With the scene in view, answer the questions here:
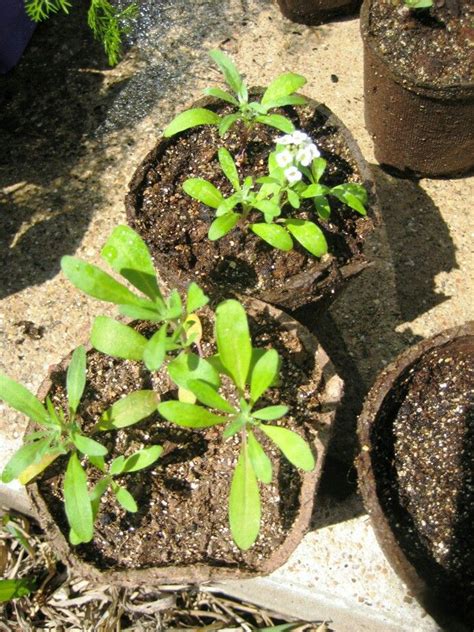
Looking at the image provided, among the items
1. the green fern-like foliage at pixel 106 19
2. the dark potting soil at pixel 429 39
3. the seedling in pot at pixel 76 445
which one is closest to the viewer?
the seedling in pot at pixel 76 445

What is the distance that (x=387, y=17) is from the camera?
195 cm

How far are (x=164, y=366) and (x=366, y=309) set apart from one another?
0.68 m

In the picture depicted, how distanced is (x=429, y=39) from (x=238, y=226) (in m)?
0.74

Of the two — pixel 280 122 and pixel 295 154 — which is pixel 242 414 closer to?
pixel 295 154

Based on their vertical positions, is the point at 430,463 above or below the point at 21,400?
below

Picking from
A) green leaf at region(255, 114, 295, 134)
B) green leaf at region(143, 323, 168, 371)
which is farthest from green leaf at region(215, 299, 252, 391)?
green leaf at region(255, 114, 295, 134)

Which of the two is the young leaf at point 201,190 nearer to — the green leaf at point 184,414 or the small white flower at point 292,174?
the small white flower at point 292,174

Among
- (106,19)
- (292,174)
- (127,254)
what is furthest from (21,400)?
(106,19)

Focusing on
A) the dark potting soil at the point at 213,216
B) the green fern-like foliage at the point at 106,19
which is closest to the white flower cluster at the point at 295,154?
the dark potting soil at the point at 213,216

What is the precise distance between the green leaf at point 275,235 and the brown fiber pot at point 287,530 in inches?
4.9

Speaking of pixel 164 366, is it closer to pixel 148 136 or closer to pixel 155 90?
pixel 148 136

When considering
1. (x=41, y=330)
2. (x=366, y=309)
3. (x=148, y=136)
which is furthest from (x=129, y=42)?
(x=366, y=309)

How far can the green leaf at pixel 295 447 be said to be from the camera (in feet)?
4.11

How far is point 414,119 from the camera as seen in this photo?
199cm
